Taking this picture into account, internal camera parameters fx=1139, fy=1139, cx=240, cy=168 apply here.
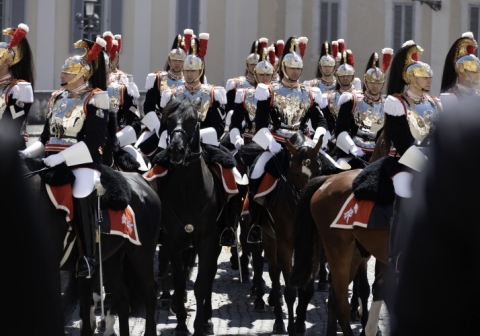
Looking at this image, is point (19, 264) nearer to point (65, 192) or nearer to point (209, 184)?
point (65, 192)

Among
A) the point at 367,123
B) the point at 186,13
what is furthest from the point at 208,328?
the point at 186,13

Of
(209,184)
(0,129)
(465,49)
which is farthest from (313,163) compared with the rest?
(0,129)

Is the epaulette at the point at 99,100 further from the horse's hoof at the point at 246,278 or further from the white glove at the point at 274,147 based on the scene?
the horse's hoof at the point at 246,278

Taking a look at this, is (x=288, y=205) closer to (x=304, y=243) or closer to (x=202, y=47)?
(x=304, y=243)

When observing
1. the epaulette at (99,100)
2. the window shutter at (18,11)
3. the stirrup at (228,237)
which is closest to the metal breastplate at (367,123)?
the stirrup at (228,237)

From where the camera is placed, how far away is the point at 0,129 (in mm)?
3195

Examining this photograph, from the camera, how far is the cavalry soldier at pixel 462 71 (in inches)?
352

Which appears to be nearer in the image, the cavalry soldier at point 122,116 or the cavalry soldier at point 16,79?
the cavalry soldier at point 16,79

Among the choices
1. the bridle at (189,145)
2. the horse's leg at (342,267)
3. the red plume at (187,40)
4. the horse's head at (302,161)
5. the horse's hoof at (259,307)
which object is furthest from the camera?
the red plume at (187,40)

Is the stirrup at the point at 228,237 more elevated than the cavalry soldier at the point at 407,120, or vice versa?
the cavalry soldier at the point at 407,120

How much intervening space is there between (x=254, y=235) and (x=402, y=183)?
2.61m

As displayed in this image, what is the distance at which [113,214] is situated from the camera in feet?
28.6

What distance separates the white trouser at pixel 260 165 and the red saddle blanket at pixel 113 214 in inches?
79.7

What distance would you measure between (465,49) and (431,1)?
76.2 feet
